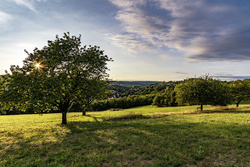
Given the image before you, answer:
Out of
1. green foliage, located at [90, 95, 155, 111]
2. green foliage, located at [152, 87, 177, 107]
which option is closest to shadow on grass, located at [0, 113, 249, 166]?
green foliage, located at [152, 87, 177, 107]

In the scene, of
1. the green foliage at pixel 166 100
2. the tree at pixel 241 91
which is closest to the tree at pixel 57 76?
the tree at pixel 241 91

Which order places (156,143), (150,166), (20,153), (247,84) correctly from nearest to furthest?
(150,166)
(20,153)
(156,143)
(247,84)

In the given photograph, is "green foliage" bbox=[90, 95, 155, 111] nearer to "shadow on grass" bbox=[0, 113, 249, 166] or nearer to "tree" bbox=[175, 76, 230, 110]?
"tree" bbox=[175, 76, 230, 110]

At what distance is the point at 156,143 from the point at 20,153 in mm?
10939

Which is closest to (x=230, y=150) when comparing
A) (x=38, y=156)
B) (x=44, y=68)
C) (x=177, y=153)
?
(x=177, y=153)

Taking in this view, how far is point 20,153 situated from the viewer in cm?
1009

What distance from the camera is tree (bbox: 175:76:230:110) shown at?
34.2 metres

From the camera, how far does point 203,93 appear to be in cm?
3494

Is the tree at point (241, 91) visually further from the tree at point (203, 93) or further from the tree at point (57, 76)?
the tree at point (57, 76)

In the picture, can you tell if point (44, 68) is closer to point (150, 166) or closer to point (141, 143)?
point (141, 143)

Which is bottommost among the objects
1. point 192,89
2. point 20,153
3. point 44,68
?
point 20,153

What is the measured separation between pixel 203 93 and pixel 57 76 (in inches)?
1393

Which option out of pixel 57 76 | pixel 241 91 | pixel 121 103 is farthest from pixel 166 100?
pixel 57 76

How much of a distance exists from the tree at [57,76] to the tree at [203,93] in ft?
84.6
